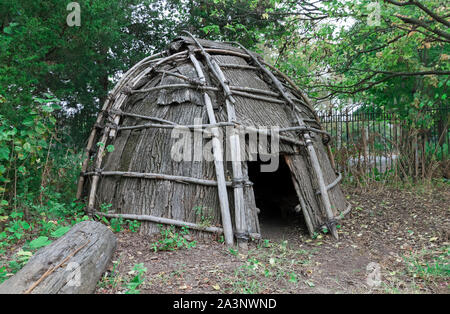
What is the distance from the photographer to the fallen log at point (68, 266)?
2.52m

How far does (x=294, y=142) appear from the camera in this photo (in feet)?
17.3

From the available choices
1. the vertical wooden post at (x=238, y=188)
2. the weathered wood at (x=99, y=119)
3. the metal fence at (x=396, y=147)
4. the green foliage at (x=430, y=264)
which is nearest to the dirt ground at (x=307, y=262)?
the green foliage at (x=430, y=264)

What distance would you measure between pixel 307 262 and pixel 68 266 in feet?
9.19

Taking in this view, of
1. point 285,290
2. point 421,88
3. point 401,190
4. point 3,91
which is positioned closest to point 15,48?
point 3,91

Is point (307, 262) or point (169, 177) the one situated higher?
point (169, 177)

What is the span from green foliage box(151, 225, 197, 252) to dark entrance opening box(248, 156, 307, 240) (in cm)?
164

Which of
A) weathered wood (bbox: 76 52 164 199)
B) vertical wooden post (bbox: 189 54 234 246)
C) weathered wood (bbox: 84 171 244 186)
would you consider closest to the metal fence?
vertical wooden post (bbox: 189 54 234 246)

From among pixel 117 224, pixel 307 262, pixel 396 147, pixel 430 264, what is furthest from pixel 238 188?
pixel 396 147

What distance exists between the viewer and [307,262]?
13.5ft

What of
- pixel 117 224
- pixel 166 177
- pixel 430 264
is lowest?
pixel 430 264

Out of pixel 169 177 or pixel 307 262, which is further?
pixel 169 177

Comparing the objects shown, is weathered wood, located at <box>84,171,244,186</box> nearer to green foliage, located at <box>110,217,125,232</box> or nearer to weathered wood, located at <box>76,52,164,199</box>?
green foliage, located at <box>110,217,125,232</box>

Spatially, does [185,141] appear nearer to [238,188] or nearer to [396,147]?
[238,188]

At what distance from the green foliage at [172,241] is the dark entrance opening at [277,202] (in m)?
1.64
